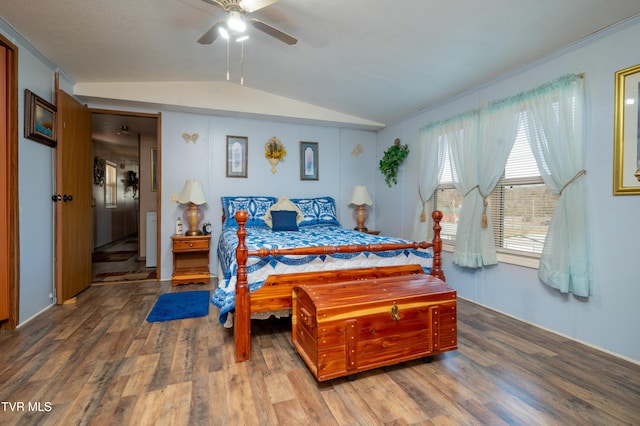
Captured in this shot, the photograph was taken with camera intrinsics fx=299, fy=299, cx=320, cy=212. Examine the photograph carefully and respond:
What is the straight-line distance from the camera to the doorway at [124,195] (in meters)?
4.82

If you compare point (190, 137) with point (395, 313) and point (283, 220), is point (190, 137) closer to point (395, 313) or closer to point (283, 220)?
point (283, 220)

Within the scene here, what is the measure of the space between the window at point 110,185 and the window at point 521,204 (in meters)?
8.41

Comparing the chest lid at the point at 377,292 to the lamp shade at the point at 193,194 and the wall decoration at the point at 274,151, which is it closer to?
the lamp shade at the point at 193,194

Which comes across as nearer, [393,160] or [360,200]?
[393,160]

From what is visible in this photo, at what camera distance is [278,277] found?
2330 millimetres

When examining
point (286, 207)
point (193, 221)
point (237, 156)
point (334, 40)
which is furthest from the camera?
point (237, 156)

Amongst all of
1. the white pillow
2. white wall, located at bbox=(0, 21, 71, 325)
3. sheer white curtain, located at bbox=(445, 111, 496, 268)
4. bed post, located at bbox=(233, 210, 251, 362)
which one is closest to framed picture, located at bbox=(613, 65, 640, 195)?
sheer white curtain, located at bbox=(445, 111, 496, 268)

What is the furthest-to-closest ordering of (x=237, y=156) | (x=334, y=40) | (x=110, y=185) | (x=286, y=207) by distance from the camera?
1. (x=110, y=185)
2. (x=237, y=156)
3. (x=286, y=207)
4. (x=334, y=40)

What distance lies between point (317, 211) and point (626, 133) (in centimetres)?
337

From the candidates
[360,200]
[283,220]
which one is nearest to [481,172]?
[360,200]

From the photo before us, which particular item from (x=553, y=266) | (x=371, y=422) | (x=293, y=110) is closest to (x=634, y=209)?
(x=553, y=266)

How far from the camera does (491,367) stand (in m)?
2.04

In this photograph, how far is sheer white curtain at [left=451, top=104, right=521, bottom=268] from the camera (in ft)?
9.83

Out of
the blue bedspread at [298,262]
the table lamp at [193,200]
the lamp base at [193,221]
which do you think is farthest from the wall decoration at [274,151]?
the blue bedspread at [298,262]
